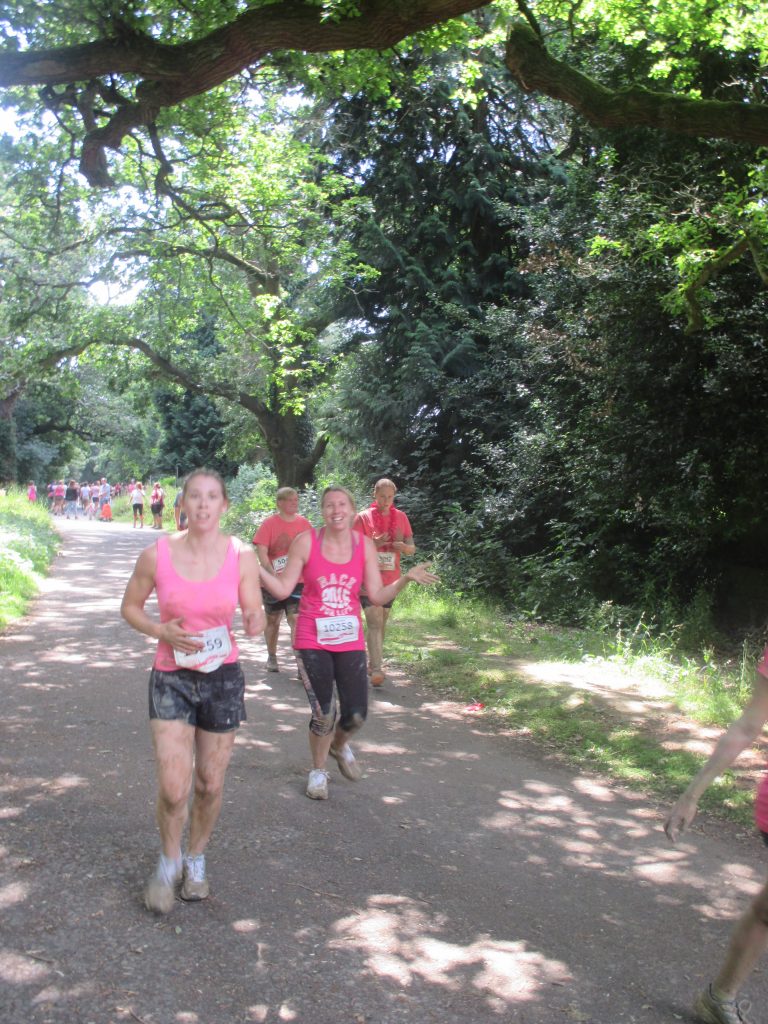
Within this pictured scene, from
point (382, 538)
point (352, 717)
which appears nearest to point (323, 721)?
Answer: point (352, 717)

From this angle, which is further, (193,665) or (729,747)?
(193,665)

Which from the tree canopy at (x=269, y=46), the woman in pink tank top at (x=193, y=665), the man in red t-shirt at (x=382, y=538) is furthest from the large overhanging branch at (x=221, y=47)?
the woman in pink tank top at (x=193, y=665)

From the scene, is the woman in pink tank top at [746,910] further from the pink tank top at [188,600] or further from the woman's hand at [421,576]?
the woman's hand at [421,576]

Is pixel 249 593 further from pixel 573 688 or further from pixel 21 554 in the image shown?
pixel 21 554

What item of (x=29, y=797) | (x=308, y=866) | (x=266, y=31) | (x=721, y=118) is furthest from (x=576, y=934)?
(x=266, y=31)

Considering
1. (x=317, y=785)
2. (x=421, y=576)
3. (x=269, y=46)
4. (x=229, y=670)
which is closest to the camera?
(x=229, y=670)

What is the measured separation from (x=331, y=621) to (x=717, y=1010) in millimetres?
3239

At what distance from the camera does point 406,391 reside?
20.3m

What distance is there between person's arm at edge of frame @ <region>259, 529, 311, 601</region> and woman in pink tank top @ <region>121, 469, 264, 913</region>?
1.05m

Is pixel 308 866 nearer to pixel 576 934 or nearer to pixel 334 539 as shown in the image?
pixel 576 934

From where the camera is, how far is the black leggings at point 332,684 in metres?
6.25

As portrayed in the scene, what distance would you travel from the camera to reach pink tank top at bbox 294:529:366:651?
6254 mm

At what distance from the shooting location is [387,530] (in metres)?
10.0

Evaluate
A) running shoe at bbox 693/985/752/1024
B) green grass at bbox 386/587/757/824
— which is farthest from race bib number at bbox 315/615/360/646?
running shoe at bbox 693/985/752/1024
